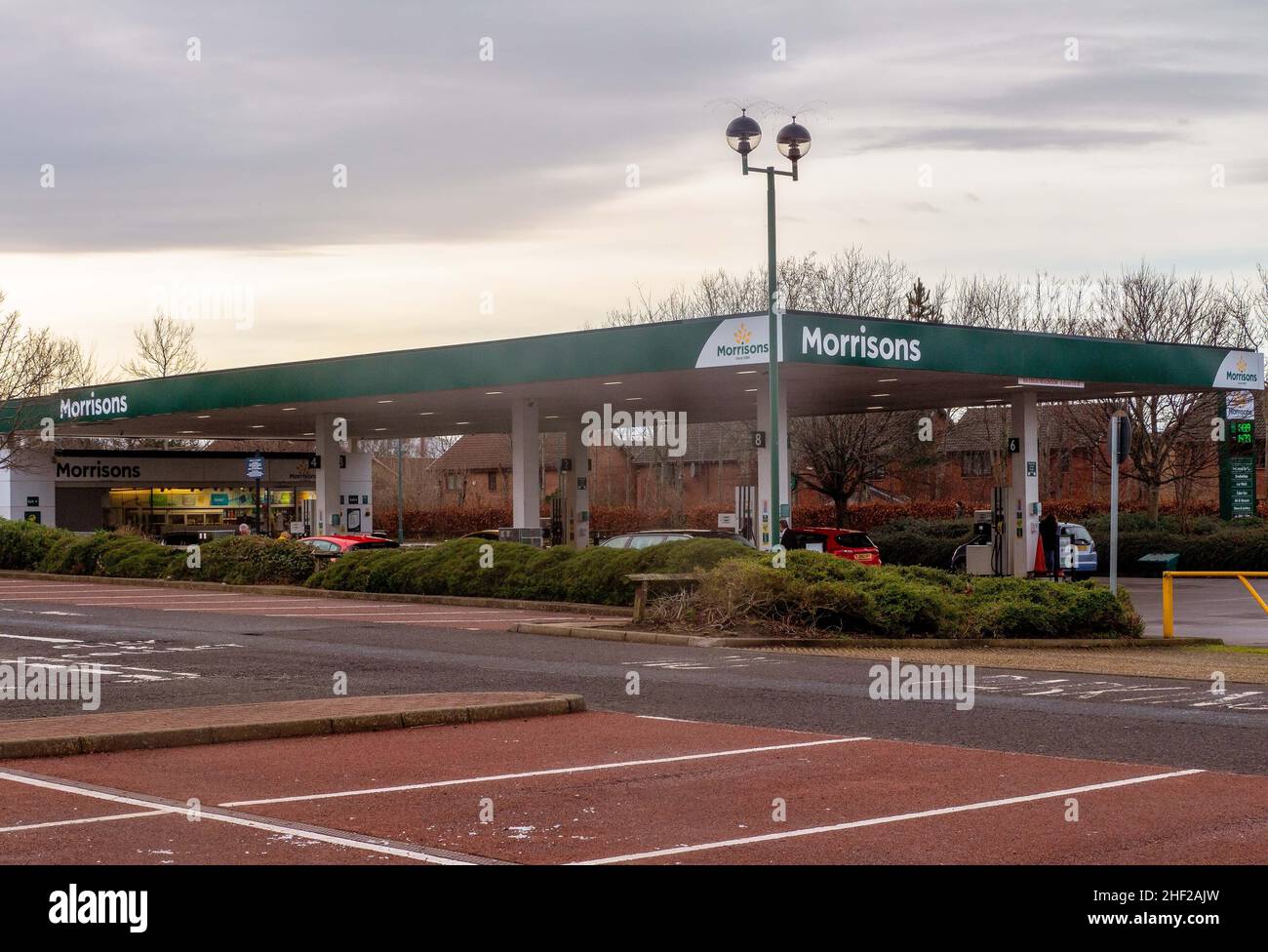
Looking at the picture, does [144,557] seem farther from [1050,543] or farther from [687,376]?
[1050,543]

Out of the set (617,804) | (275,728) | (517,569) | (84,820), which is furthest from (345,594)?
(84,820)

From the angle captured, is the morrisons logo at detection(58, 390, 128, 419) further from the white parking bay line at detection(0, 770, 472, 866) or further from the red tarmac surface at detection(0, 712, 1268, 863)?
the white parking bay line at detection(0, 770, 472, 866)

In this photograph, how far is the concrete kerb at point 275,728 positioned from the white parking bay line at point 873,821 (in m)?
4.89

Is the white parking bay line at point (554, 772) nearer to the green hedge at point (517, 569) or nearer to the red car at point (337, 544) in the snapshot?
the green hedge at point (517, 569)

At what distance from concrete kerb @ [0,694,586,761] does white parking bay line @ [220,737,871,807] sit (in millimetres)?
2334

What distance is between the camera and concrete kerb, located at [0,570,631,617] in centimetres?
2708

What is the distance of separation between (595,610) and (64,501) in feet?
117

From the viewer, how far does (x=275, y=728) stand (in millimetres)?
11734

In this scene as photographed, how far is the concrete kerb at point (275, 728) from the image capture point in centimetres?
1077

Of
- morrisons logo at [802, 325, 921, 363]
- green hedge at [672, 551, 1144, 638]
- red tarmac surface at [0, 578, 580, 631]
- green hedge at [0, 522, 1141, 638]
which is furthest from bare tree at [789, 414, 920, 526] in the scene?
green hedge at [672, 551, 1144, 638]

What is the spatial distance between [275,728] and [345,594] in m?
20.3

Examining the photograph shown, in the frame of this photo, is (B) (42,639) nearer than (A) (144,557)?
Yes

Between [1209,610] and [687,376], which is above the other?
[687,376]

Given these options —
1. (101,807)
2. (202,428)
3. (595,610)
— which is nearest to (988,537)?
(595,610)
